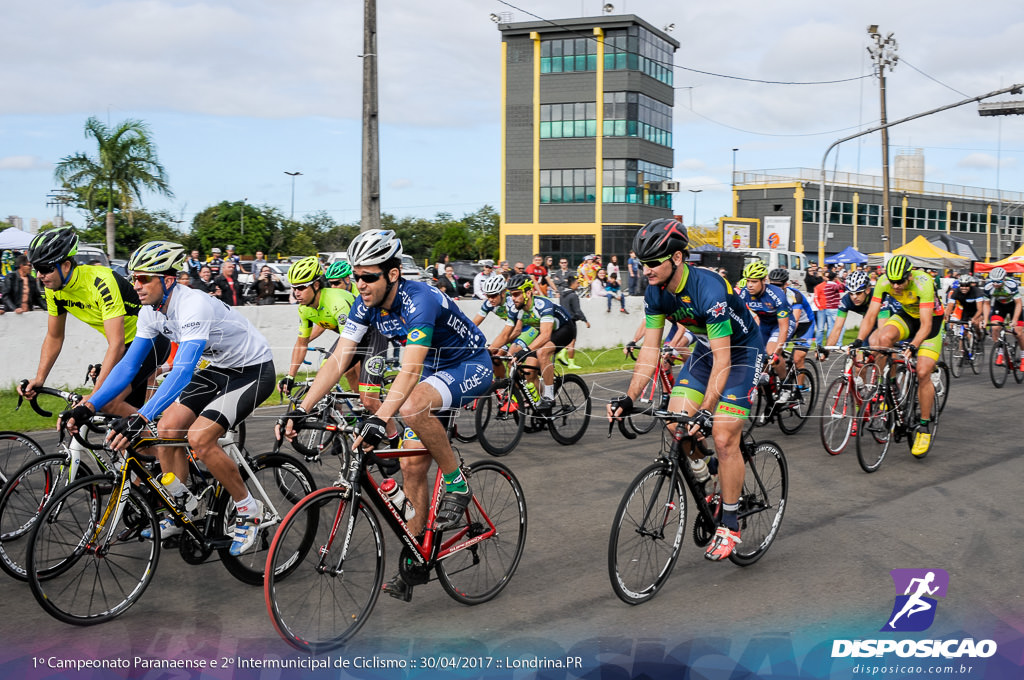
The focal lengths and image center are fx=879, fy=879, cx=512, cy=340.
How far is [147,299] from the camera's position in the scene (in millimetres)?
A: 5031

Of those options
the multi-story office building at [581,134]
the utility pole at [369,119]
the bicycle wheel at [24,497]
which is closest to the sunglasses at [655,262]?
the bicycle wheel at [24,497]

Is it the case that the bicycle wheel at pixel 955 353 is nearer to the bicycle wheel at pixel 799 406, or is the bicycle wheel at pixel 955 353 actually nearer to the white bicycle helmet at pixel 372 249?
the bicycle wheel at pixel 799 406

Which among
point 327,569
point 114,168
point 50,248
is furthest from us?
point 114,168

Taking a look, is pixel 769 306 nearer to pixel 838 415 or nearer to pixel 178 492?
pixel 838 415

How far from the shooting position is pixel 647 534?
16.3ft

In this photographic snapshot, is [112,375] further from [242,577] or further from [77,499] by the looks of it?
[242,577]

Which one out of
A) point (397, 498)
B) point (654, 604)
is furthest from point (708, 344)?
point (397, 498)

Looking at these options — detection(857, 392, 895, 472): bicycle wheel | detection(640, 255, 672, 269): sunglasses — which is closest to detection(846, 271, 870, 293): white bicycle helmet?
detection(857, 392, 895, 472): bicycle wheel

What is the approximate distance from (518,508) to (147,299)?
8.12 feet

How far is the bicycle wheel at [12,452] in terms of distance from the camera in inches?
232

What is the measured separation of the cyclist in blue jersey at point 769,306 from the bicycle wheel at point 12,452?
24.3ft

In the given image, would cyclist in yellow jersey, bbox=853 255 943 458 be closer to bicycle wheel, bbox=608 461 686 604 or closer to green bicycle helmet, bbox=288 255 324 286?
bicycle wheel, bbox=608 461 686 604

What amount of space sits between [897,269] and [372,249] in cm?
620

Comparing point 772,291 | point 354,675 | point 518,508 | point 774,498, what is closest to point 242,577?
point 354,675
